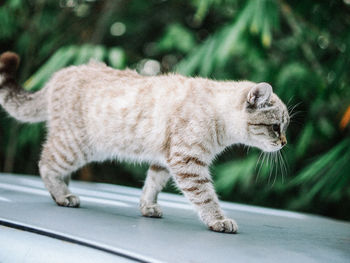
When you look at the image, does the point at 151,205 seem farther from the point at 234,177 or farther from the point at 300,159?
the point at 300,159

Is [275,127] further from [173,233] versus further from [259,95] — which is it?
[173,233]

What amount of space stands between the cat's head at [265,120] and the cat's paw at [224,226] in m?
0.65

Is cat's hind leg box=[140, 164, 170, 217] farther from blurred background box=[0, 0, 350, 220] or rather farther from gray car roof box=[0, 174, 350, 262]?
blurred background box=[0, 0, 350, 220]

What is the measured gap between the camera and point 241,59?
5.12m

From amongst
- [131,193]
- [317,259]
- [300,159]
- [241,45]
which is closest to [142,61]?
[241,45]

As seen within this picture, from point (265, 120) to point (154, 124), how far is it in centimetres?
62

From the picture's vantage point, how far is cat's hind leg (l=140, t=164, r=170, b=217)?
7.50 feet

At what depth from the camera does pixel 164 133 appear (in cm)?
239

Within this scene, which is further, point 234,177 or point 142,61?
point 142,61

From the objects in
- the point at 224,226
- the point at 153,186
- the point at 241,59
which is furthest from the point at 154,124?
the point at 241,59

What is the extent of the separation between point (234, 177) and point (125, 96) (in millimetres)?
2089

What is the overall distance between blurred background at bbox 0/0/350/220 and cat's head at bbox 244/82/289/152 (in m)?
0.39

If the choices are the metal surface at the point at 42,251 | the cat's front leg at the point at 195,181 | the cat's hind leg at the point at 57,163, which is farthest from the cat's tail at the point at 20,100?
the metal surface at the point at 42,251

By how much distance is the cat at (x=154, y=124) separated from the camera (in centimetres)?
228
